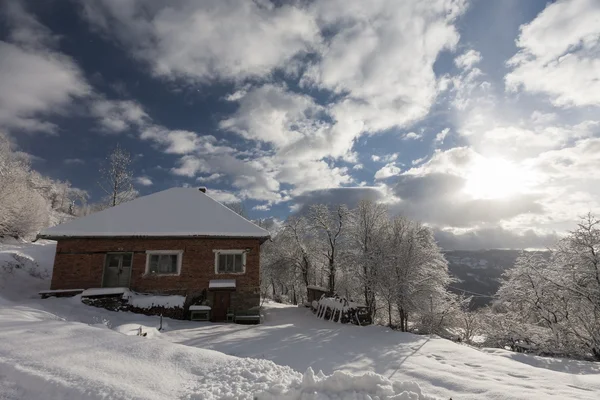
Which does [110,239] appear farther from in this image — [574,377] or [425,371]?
[574,377]

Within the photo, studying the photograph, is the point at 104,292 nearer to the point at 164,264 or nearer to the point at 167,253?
the point at 164,264

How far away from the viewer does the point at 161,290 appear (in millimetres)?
16344

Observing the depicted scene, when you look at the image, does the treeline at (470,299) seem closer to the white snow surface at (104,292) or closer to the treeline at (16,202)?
the white snow surface at (104,292)

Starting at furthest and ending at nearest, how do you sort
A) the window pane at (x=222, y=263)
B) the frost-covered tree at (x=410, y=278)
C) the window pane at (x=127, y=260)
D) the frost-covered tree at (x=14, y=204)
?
the frost-covered tree at (x=14, y=204), the frost-covered tree at (x=410, y=278), the window pane at (x=222, y=263), the window pane at (x=127, y=260)

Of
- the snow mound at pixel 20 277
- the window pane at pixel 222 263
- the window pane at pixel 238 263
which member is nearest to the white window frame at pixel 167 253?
the window pane at pixel 222 263

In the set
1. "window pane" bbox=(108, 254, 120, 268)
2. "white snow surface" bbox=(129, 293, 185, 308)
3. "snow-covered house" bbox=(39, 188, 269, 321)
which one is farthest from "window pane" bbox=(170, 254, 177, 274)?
"window pane" bbox=(108, 254, 120, 268)

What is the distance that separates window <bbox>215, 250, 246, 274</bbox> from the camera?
17.2m

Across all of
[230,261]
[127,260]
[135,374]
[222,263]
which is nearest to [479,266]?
[230,261]

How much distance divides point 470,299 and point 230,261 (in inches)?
720

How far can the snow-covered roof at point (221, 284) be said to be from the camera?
16.2 m

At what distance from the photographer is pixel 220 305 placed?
54.3ft

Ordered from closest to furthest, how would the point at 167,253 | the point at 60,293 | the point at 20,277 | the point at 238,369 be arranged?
the point at 238,369 < the point at 60,293 < the point at 20,277 < the point at 167,253

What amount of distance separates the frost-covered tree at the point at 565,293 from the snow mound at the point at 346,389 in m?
15.2

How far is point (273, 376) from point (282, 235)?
102ft
